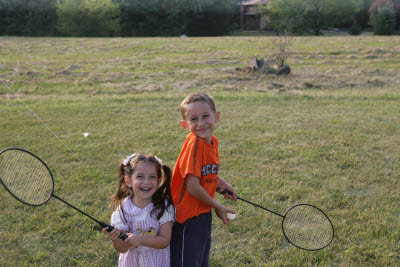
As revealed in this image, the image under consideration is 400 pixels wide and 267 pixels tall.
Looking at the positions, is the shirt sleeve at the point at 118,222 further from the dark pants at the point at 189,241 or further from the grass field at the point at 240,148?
the grass field at the point at 240,148

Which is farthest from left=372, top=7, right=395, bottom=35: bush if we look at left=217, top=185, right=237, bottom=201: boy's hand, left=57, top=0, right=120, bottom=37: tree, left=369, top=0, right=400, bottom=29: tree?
left=217, top=185, right=237, bottom=201: boy's hand

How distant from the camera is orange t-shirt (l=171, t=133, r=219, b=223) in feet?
7.82

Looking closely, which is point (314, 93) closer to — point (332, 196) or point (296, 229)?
point (332, 196)

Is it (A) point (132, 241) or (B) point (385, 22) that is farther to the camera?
(B) point (385, 22)

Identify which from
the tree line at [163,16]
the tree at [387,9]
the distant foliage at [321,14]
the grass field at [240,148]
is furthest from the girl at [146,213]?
the tree line at [163,16]

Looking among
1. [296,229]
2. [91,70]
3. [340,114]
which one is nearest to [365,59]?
[340,114]

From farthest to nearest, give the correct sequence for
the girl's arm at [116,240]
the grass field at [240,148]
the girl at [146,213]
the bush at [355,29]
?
the bush at [355,29] < the grass field at [240,148] < the girl at [146,213] < the girl's arm at [116,240]

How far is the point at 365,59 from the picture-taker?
60.4ft

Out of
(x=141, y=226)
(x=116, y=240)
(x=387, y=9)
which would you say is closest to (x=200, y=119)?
(x=141, y=226)

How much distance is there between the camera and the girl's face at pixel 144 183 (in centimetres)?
244

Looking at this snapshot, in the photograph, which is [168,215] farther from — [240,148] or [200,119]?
[240,148]

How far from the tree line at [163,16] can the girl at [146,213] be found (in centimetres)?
4656

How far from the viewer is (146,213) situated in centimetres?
247

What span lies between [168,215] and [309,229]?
148 cm
